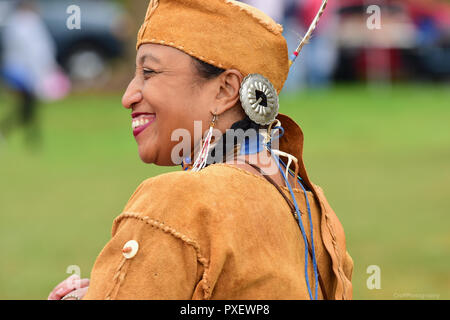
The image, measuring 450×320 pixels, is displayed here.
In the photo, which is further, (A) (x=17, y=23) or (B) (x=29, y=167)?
(A) (x=17, y=23)

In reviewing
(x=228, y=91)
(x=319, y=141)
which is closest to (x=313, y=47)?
(x=319, y=141)

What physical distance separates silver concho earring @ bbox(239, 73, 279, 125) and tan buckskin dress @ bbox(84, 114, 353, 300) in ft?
0.83

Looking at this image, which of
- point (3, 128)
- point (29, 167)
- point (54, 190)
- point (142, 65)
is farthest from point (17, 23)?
point (142, 65)

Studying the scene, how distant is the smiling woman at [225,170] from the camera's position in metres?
2.33

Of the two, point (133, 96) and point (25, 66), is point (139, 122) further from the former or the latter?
point (25, 66)

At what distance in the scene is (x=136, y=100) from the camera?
275 cm

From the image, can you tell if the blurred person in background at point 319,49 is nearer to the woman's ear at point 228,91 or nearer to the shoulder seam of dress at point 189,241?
the woman's ear at point 228,91

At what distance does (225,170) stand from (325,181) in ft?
27.8

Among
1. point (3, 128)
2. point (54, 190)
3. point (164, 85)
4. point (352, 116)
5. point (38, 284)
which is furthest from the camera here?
point (352, 116)

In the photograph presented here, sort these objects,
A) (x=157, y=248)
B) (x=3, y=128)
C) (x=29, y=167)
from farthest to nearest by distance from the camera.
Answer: (x=3, y=128) → (x=29, y=167) → (x=157, y=248)

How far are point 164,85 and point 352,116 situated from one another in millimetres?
13241

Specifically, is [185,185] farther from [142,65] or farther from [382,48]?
[382,48]

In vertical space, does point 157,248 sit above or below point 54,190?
above

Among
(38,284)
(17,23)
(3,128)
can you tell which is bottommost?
(38,284)
